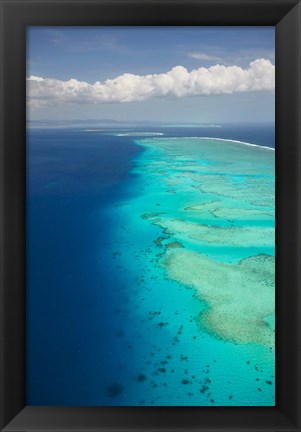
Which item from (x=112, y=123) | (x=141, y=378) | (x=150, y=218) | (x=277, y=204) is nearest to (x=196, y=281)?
(x=141, y=378)

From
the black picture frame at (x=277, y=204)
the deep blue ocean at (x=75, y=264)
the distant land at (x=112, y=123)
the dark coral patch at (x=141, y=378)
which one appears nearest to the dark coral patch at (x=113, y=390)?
the deep blue ocean at (x=75, y=264)

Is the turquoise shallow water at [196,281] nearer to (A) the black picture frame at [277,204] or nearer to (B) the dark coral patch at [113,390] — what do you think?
(B) the dark coral patch at [113,390]

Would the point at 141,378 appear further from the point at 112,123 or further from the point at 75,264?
the point at 112,123

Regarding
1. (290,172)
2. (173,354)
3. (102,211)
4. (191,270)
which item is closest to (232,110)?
(102,211)

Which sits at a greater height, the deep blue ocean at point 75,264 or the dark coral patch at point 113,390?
the deep blue ocean at point 75,264

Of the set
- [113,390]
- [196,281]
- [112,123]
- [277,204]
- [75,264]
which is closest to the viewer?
[277,204]

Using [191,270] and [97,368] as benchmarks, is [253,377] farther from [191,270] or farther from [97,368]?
[191,270]

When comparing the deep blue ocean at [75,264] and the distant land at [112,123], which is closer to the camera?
the deep blue ocean at [75,264]
